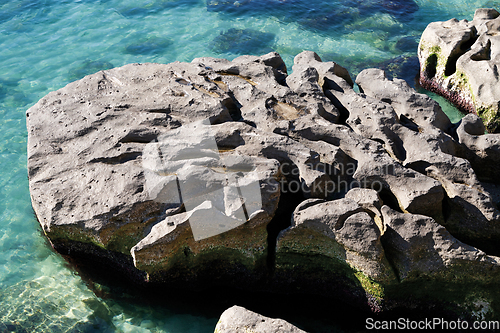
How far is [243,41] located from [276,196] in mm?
8858

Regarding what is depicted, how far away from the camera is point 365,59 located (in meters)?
12.3

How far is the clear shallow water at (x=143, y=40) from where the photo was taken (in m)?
8.44

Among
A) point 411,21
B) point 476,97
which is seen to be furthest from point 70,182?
point 411,21

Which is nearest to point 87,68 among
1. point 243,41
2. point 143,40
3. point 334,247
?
point 143,40

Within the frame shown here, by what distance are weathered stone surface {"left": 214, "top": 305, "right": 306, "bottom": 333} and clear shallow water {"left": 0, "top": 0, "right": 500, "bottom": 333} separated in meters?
3.47

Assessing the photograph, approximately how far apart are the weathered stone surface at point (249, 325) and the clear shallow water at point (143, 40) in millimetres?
3472

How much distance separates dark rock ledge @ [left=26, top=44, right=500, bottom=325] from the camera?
5.37 metres

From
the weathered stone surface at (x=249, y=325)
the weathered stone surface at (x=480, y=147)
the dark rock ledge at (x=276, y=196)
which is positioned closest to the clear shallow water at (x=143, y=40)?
the dark rock ledge at (x=276, y=196)

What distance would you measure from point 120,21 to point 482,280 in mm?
13562

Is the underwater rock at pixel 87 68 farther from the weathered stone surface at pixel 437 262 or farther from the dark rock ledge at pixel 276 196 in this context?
the weathered stone surface at pixel 437 262

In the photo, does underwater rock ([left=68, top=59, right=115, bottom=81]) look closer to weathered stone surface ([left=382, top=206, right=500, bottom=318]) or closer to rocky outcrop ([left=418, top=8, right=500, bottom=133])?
rocky outcrop ([left=418, top=8, right=500, bottom=133])

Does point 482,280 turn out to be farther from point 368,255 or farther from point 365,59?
point 365,59

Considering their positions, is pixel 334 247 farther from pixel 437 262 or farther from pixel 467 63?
pixel 467 63

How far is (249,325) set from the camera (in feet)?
15.1
